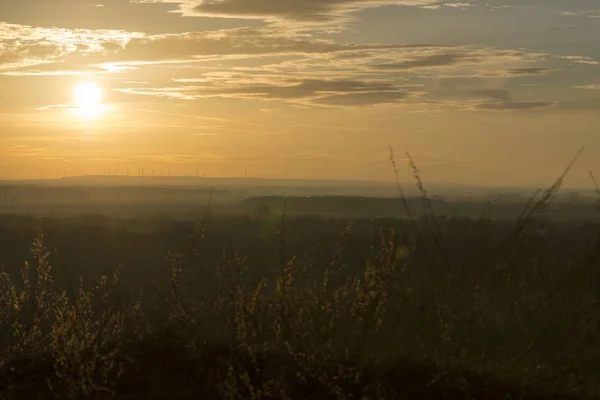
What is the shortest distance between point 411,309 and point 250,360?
3.64ft

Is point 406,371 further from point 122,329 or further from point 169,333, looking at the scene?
point 122,329

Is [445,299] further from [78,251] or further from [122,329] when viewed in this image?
[78,251]

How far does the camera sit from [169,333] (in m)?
5.64

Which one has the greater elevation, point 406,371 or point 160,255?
point 406,371

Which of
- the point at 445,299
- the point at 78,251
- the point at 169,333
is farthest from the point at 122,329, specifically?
the point at 78,251

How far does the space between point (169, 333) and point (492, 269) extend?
2.28 meters

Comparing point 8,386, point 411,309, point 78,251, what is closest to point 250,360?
point 411,309

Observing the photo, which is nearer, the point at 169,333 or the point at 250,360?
the point at 250,360

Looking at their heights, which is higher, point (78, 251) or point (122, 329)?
point (122, 329)

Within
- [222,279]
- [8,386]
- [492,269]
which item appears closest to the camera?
[8,386]

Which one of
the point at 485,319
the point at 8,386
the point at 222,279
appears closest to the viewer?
the point at 8,386

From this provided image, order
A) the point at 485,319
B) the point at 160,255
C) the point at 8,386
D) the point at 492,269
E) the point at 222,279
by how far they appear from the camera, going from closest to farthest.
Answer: the point at 8,386, the point at 485,319, the point at 492,269, the point at 222,279, the point at 160,255

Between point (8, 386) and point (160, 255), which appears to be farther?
point (160, 255)

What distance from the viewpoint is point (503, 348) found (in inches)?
208
